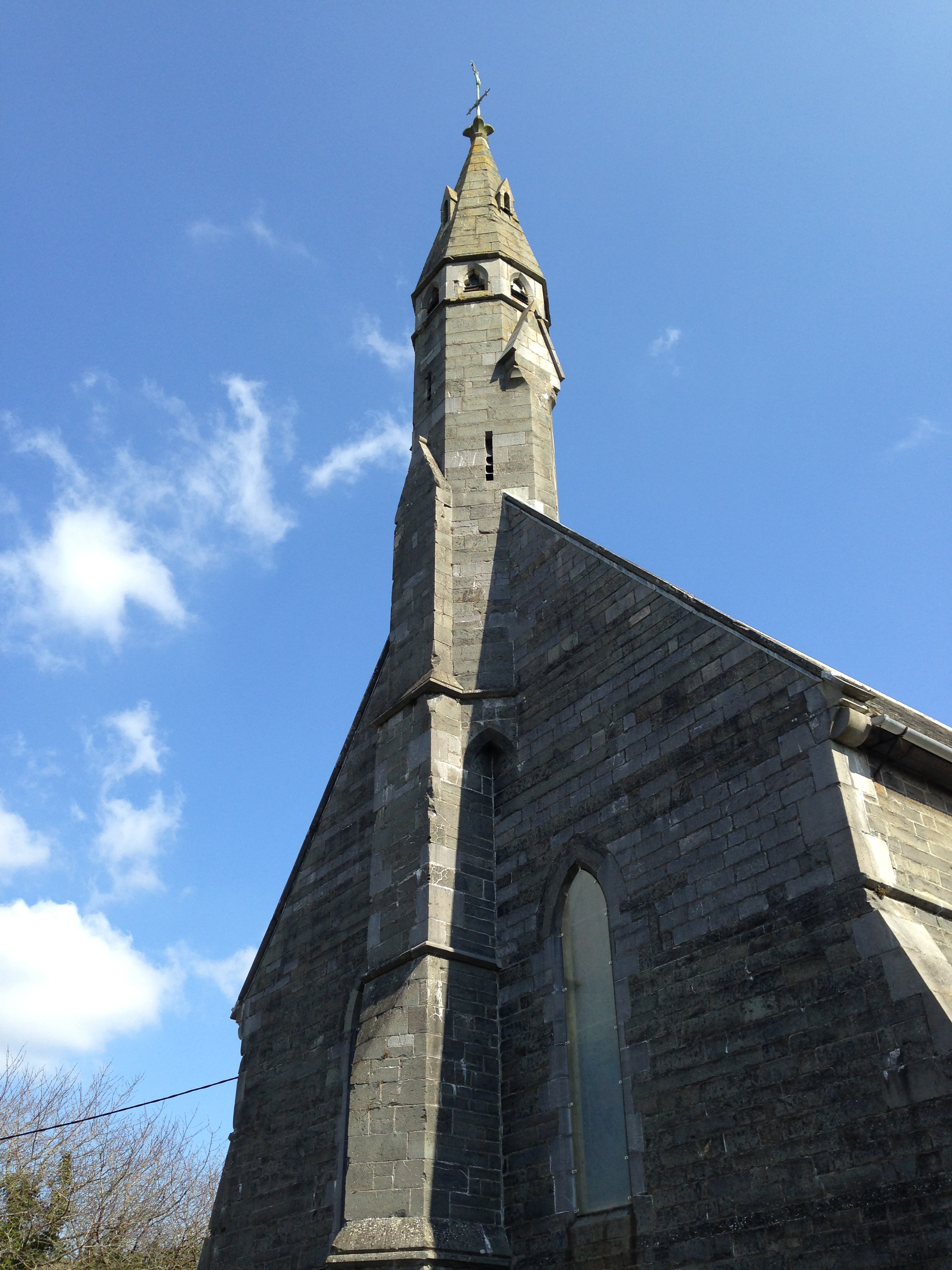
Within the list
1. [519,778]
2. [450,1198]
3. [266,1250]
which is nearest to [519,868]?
[519,778]

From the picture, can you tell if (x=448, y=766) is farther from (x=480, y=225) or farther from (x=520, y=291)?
(x=480, y=225)

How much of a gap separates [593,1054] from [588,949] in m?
0.88

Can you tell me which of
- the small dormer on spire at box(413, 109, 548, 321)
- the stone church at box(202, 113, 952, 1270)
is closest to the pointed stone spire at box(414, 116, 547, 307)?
the small dormer on spire at box(413, 109, 548, 321)

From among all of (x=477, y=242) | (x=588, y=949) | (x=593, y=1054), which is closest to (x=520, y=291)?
(x=477, y=242)

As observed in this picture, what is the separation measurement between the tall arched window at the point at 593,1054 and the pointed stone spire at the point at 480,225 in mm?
10514

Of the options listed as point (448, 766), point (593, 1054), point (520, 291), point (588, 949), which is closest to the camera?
point (593, 1054)

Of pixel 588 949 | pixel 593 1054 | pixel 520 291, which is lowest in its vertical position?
pixel 593 1054

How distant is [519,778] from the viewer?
36.0ft

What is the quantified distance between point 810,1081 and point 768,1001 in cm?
63

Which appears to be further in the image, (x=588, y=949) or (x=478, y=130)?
(x=478, y=130)

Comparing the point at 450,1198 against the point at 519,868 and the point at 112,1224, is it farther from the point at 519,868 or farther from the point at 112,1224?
the point at 112,1224

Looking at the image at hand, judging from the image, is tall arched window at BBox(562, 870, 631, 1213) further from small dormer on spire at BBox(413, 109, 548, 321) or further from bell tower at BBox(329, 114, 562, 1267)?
small dormer on spire at BBox(413, 109, 548, 321)

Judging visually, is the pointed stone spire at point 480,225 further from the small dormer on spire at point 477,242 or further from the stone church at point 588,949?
the stone church at point 588,949

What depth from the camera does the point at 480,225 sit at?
17.0m
